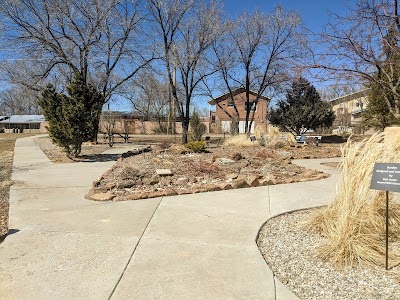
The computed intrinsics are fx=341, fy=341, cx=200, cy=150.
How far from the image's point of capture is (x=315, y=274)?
10.6ft

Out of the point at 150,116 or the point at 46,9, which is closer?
the point at 46,9

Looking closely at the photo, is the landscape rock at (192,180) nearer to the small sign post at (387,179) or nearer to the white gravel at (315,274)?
the white gravel at (315,274)

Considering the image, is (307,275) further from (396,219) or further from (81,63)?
(81,63)

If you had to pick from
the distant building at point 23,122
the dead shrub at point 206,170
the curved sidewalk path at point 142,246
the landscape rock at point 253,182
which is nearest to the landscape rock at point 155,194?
the curved sidewalk path at point 142,246

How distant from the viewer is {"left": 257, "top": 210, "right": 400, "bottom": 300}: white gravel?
9.60 feet

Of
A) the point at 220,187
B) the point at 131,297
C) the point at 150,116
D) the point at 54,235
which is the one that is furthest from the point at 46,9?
the point at 150,116

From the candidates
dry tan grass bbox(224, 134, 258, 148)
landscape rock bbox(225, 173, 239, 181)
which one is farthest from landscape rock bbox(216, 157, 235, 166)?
dry tan grass bbox(224, 134, 258, 148)

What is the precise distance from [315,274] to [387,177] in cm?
117

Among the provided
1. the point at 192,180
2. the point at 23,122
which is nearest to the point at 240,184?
the point at 192,180

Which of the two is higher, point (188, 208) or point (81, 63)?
point (81, 63)

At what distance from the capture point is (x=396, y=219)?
4.31 m

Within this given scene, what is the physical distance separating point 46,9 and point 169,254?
20.1 meters

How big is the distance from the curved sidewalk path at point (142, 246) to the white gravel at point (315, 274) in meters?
0.16

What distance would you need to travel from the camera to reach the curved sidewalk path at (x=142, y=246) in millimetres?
2955
